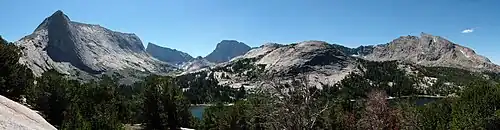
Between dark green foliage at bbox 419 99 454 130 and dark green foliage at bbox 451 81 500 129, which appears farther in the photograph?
dark green foliage at bbox 419 99 454 130

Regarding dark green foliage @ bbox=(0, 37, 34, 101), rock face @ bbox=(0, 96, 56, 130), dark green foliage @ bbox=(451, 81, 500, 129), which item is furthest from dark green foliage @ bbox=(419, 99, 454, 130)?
dark green foliage @ bbox=(0, 37, 34, 101)

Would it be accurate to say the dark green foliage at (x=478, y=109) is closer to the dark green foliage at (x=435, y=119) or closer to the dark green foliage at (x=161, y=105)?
the dark green foliage at (x=435, y=119)

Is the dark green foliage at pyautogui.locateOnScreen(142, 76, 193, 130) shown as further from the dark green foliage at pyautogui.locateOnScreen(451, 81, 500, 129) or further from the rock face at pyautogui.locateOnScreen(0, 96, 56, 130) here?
the dark green foliage at pyautogui.locateOnScreen(451, 81, 500, 129)

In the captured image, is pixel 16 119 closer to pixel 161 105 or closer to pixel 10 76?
pixel 161 105

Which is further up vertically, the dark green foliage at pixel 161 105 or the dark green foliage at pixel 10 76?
the dark green foliage at pixel 10 76

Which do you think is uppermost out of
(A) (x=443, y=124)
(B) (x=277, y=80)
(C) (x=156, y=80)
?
(C) (x=156, y=80)

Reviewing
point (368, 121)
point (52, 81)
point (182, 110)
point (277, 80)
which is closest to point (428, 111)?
point (368, 121)

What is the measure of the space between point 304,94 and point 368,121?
20.8 metres

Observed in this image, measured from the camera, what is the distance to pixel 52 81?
62.6 metres

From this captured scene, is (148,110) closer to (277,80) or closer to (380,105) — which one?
(380,105)

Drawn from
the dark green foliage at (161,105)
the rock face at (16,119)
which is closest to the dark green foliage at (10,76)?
the dark green foliage at (161,105)

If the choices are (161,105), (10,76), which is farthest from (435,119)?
(10,76)

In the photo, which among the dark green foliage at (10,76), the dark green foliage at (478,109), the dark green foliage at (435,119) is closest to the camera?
the dark green foliage at (478,109)

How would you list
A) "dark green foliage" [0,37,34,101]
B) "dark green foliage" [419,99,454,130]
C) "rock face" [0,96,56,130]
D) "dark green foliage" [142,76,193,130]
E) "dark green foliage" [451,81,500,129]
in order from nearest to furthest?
"rock face" [0,96,56,130]
"dark green foliage" [451,81,500,129]
"dark green foliage" [0,37,34,101]
"dark green foliage" [419,99,454,130]
"dark green foliage" [142,76,193,130]
